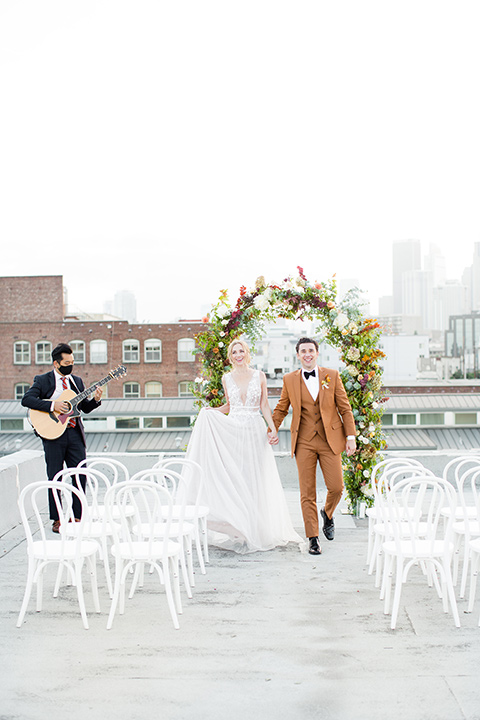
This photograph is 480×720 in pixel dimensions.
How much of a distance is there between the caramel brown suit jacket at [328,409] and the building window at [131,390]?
4698cm

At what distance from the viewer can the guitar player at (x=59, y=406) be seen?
21.8 feet

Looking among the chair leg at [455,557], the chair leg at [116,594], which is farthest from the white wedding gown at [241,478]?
Answer: the chair leg at [116,594]

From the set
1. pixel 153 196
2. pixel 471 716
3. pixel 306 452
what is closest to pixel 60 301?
pixel 153 196

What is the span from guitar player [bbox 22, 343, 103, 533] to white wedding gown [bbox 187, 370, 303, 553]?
4.37ft

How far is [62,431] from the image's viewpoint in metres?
6.71

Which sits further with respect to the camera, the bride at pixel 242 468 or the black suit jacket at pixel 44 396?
the black suit jacket at pixel 44 396

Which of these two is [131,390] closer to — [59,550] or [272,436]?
[272,436]

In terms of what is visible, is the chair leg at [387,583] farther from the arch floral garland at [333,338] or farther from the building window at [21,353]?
the building window at [21,353]

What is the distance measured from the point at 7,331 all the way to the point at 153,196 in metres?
18.6

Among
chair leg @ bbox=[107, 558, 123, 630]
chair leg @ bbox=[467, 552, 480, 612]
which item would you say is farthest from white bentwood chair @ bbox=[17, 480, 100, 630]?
chair leg @ bbox=[467, 552, 480, 612]

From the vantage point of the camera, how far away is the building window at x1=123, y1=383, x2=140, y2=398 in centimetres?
5253

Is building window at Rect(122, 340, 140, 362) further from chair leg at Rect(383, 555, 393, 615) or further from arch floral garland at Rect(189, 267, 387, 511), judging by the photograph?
chair leg at Rect(383, 555, 393, 615)

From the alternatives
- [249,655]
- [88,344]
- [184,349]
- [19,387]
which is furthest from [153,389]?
[249,655]

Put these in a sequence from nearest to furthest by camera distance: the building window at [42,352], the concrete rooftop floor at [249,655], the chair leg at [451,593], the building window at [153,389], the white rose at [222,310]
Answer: the concrete rooftop floor at [249,655], the chair leg at [451,593], the white rose at [222,310], the building window at [153,389], the building window at [42,352]
